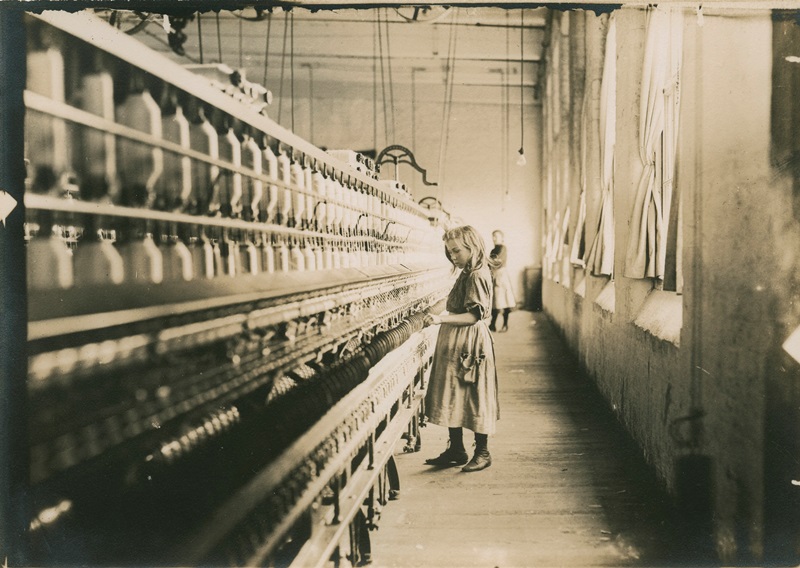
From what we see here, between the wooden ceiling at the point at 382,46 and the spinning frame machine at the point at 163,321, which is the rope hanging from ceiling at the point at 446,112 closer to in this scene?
the wooden ceiling at the point at 382,46

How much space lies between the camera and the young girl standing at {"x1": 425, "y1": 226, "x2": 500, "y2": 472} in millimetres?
3543

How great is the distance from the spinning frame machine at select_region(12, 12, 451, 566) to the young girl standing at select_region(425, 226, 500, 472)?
5.03 ft

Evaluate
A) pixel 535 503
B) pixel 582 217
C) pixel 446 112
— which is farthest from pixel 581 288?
pixel 535 503

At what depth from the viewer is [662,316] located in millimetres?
3701

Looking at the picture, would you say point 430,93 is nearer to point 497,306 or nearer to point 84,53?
point 497,306

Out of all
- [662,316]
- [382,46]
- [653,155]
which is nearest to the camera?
[662,316]

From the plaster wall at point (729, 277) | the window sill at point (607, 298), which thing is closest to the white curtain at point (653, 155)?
the plaster wall at point (729, 277)

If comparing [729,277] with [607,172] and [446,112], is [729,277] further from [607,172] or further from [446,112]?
[446,112]

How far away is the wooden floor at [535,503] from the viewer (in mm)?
2594

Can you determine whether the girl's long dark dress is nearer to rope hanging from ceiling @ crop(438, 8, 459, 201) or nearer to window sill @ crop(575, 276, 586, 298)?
rope hanging from ceiling @ crop(438, 8, 459, 201)

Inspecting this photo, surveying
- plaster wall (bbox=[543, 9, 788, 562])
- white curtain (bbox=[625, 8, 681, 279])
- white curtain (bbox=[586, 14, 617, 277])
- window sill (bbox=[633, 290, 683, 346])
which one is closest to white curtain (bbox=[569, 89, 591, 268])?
white curtain (bbox=[586, 14, 617, 277])

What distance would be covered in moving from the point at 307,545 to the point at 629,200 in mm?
3757

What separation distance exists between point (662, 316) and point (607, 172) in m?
3.05

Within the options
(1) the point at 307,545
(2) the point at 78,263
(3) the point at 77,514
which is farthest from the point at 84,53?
(1) the point at 307,545
